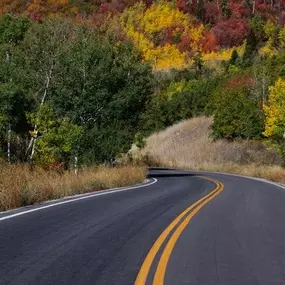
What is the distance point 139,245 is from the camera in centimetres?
839

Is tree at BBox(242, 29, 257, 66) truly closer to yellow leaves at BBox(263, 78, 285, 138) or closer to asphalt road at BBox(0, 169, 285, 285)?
yellow leaves at BBox(263, 78, 285, 138)

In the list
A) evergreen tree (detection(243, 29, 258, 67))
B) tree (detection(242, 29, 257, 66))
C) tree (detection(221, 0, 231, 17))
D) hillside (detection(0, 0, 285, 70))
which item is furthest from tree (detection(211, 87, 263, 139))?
tree (detection(221, 0, 231, 17))

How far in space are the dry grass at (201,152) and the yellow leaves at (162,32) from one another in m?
56.6

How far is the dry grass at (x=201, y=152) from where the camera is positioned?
5444cm

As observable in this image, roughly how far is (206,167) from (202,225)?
44.6 meters

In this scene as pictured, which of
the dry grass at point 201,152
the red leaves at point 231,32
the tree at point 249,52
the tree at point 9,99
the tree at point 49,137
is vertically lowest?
the dry grass at point 201,152

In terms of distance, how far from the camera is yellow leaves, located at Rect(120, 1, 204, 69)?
5354 inches

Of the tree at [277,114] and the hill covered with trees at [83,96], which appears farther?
the tree at [277,114]

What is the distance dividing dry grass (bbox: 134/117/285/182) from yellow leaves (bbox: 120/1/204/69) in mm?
56609

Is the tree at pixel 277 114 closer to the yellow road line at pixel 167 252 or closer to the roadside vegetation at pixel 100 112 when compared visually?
the roadside vegetation at pixel 100 112

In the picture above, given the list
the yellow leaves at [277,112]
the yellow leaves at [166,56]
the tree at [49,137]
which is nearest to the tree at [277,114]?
the yellow leaves at [277,112]

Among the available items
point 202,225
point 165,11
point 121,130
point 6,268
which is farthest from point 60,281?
point 165,11

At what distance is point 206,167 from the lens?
181ft

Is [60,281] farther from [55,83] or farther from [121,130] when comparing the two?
[121,130]
